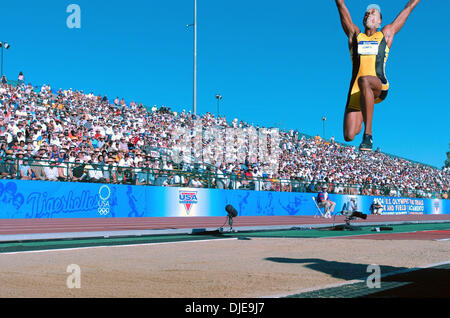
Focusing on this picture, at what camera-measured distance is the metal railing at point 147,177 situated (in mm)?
19203

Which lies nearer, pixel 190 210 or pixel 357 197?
pixel 190 210

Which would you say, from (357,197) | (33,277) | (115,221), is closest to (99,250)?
(33,277)

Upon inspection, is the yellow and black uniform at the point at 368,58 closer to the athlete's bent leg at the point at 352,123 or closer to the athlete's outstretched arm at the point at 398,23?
the athlete's outstretched arm at the point at 398,23

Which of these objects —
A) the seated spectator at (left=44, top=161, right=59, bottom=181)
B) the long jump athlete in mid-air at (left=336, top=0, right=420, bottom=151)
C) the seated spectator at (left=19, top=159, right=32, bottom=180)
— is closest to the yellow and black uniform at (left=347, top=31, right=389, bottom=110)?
the long jump athlete in mid-air at (left=336, top=0, right=420, bottom=151)

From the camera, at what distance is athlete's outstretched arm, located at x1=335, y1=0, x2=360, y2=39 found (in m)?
6.28

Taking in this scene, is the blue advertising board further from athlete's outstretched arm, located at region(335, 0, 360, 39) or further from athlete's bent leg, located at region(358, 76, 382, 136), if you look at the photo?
athlete's bent leg, located at region(358, 76, 382, 136)

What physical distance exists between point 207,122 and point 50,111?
41.2 ft

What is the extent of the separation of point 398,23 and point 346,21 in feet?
1.99

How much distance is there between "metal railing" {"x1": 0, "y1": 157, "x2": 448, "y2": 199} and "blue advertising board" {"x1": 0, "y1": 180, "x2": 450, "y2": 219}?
0.31m

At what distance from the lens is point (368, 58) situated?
6.15 metres

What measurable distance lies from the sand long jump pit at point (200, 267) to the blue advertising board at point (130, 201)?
767cm

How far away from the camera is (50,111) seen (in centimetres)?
2695
